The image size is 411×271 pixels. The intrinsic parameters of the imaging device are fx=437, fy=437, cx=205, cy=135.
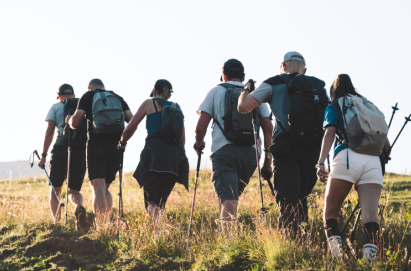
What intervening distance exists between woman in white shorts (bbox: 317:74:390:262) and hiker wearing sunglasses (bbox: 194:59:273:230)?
1.26m

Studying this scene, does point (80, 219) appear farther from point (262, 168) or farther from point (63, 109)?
point (262, 168)

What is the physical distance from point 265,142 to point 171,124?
1263mm

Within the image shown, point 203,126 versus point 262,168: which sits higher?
point 203,126

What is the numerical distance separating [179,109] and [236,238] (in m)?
2.07

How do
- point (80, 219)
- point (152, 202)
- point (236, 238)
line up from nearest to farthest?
point (236, 238) < point (152, 202) < point (80, 219)

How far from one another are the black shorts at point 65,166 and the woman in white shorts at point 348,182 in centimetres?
485

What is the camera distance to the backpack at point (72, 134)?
755 centimetres

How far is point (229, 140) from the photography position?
5230mm

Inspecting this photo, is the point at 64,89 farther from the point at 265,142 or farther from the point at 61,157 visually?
the point at 265,142

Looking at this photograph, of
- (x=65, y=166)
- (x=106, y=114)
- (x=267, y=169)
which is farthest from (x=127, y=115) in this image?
(x=267, y=169)

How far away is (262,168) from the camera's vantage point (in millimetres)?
5531

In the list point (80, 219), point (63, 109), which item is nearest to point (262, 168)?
point (80, 219)

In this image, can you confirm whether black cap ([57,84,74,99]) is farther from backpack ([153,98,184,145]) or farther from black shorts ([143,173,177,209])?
black shorts ([143,173,177,209])

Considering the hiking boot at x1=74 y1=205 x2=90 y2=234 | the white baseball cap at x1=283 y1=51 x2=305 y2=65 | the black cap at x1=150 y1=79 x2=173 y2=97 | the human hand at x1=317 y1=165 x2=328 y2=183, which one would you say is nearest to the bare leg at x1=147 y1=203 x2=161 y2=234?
the black cap at x1=150 y1=79 x2=173 y2=97
